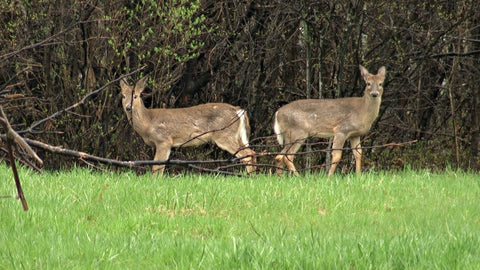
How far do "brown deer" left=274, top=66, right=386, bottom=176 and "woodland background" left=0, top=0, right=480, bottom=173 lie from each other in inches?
24.1

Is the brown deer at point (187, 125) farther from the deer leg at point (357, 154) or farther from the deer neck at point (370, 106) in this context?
the deer neck at point (370, 106)

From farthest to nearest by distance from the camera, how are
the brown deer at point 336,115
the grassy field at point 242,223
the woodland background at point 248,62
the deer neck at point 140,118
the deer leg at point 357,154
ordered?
the brown deer at point 336,115 < the deer neck at point 140,118 < the woodland background at point 248,62 < the deer leg at point 357,154 < the grassy field at point 242,223

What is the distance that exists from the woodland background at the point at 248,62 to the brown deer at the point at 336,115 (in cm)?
61

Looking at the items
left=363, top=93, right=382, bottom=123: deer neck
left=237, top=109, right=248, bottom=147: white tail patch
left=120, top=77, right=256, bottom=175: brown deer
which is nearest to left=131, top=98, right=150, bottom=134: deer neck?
left=120, top=77, right=256, bottom=175: brown deer

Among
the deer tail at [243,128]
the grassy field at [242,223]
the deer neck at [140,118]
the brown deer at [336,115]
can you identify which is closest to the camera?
the grassy field at [242,223]

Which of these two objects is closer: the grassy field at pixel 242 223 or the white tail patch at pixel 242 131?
the grassy field at pixel 242 223

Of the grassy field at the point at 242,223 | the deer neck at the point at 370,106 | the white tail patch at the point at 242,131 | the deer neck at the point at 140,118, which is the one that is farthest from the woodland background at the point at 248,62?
the grassy field at the point at 242,223

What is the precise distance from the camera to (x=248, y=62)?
13.6 meters

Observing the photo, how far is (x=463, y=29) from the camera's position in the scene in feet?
45.1

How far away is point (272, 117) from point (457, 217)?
7446 mm

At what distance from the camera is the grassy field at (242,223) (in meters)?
4.78

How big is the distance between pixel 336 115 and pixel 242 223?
22.3 feet

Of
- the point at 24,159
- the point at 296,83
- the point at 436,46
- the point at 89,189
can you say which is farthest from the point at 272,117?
the point at 24,159

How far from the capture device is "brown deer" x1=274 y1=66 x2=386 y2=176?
510 inches
